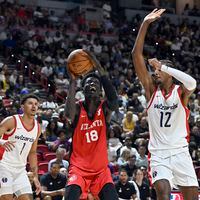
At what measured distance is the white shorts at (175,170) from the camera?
6.54 metres

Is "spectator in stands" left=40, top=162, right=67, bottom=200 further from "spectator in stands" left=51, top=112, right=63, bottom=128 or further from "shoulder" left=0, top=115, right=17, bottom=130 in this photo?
"spectator in stands" left=51, top=112, right=63, bottom=128

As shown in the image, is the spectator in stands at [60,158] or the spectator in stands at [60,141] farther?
the spectator in stands at [60,141]

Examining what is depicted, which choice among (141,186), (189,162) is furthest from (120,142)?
(189,162)

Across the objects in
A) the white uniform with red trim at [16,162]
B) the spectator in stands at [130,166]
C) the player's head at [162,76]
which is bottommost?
the spectator in stands at [130,166]

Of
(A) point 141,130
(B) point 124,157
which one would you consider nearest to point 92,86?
(B) point 124,157

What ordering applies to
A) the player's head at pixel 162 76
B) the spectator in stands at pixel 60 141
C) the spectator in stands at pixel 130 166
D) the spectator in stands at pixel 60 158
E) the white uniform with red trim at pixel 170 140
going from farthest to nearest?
the spectator in stands at pixel 60 141 → the spectator in stands at pixel 130 166 → the spectator in stands at pixel 60 158 → the player's head at pixel 162 76 → the white uniform with red trim at pixel 170 140

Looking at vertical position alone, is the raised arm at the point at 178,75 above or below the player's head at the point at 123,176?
above

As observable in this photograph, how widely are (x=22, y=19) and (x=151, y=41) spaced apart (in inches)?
236

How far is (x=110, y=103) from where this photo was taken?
6543mm

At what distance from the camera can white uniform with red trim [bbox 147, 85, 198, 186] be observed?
657 cm

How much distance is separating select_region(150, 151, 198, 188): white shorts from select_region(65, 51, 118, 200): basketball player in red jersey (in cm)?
53

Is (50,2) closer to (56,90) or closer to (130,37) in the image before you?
(130,37)

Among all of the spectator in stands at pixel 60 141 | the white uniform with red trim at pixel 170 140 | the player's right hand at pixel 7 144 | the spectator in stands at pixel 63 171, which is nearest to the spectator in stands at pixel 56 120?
the spectator in stands at pixel 60 141

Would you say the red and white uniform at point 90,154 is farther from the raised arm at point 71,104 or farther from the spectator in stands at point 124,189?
the spectator in stands at point 124,189
